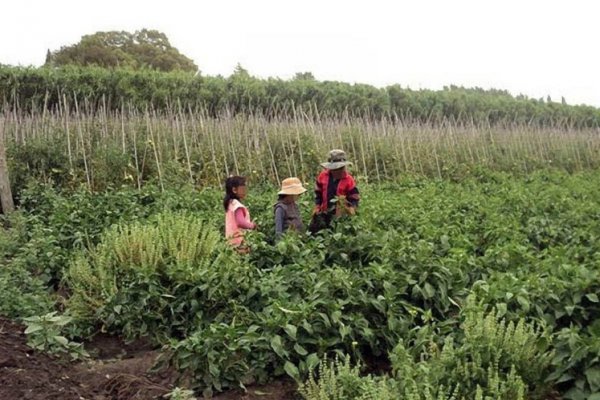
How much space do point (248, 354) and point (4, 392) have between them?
1.42m

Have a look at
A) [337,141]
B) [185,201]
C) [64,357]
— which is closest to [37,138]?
[185,201]

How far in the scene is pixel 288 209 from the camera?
623 centimetres

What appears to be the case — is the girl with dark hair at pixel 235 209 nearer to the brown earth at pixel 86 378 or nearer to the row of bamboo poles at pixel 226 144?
the brown earth at pixel 86 378

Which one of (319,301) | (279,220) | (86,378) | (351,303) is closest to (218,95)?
(279,220)

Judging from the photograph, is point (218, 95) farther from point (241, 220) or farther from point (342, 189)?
point (241, 220)

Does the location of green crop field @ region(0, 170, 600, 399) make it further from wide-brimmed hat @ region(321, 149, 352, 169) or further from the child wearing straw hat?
wide-brimmed hat @ region(321, 149, 352, 169)

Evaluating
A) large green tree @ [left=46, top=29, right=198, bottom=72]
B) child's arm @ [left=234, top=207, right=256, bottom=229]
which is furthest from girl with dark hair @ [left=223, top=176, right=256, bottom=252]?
large green tree @ [left=46, top=29, right=198, bottom=72]

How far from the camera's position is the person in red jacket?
6.28 m

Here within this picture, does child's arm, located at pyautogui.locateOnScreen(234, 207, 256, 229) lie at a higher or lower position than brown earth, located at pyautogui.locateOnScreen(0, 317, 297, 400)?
higher

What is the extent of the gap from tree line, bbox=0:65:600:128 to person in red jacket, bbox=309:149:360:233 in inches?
290

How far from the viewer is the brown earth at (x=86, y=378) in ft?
12.4

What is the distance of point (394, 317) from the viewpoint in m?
4.08

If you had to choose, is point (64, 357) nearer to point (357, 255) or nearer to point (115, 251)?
point (115, 251)

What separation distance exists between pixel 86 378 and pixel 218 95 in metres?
16.3
